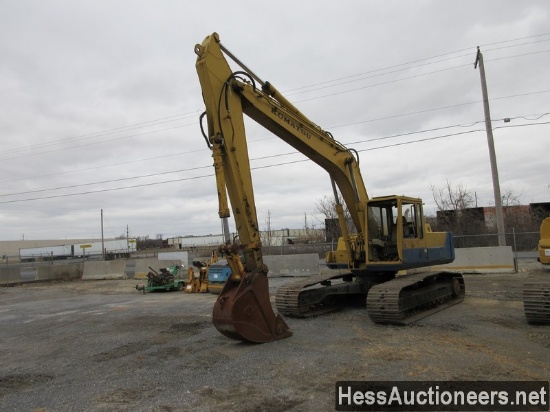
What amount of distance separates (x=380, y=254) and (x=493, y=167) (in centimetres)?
1308

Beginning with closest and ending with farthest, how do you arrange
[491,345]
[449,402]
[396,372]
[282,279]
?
[449,402] < [396,372] < [491,345] < [282,279]

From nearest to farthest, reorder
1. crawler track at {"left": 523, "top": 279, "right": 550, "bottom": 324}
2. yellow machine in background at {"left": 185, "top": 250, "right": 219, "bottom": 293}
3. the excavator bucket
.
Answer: the excavator bucket → crawler track at {"left": 523, "top": 279, "right": 550, "bottom": 324} → yellow machine in background at {"left": 185, "top": 250, "right": 219, "bottom": 293}

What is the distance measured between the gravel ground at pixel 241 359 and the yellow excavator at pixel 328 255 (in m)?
0.49

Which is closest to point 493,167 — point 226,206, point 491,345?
point 491,345

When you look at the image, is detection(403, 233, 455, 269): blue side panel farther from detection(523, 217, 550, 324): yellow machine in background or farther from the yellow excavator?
detection(523, 217, 550, 324): yellow machine in background

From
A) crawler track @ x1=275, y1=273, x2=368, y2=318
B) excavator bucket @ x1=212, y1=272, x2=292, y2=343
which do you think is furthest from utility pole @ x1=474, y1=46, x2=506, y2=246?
excavator bucket @ x1=212, y1=272, x2=292, y2=343

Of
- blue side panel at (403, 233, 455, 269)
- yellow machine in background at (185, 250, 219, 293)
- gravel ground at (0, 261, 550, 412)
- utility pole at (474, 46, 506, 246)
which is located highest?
utility pole at (474, 46, 506, 246)

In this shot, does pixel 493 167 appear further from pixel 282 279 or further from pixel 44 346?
pixel 44 346

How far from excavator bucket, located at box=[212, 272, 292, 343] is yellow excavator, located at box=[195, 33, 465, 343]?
0.05 feet

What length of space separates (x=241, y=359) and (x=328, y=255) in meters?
5.33

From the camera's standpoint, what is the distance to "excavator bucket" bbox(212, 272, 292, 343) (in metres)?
6.66

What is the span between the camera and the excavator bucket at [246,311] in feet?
21.9

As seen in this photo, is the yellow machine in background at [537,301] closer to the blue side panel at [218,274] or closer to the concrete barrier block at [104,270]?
the blue side panel at [218,274]

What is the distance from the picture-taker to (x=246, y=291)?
269 inches
